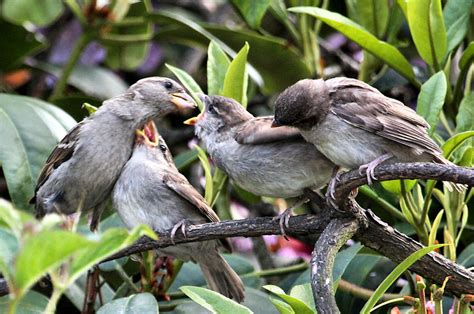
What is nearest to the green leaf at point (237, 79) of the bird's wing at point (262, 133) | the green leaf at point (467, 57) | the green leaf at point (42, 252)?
the bird's wing at point (262, 133)

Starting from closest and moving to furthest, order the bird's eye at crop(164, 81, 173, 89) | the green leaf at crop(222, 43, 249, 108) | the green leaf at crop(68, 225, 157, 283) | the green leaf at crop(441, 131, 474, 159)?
1. the green leaf at crop(68, 225, 157, 283)
2. the green leaf at crop(441, 131, 474, 159)
3. the green leaf at crop(222, 43, 249, 108)
4. the bird's eye at crop(164, 81, 173, 89)

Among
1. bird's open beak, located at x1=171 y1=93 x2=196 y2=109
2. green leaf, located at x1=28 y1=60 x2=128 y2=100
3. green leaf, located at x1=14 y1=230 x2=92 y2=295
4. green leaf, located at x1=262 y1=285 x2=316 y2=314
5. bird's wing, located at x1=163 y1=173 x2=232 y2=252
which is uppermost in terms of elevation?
green leaf, located at x1=14 y1=230 x2=92 y2=295

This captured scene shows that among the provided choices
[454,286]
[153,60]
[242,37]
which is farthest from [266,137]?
[153,60]

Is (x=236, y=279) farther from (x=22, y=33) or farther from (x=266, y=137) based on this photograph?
(x=22, y=33)

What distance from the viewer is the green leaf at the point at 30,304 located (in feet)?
8.54

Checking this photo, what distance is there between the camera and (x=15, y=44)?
148 inches

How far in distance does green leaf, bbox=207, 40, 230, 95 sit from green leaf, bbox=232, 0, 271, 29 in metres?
0.35

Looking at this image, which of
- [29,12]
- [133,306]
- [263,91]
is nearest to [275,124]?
[133,306]

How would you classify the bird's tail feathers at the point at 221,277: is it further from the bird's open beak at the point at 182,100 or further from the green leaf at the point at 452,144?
the green leaf at the point at 452,144

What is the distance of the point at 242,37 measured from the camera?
355 centimetres

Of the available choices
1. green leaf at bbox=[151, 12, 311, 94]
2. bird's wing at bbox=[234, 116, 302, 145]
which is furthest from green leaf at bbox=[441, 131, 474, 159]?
green leaf at bbox=[151, 12, 311, 94]

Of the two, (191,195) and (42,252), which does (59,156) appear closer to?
(191,195)

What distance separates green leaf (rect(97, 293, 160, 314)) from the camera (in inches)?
95.3

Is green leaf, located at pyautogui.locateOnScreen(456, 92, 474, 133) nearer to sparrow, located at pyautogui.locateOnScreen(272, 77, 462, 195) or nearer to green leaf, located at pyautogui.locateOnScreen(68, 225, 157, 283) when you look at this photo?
sparrow, located at pyautogui.locateOnScreen(272, 77, 462, 195)
